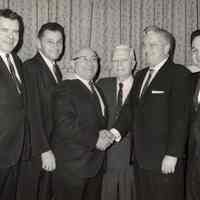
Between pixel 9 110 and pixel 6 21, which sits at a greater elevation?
pixel 6 21

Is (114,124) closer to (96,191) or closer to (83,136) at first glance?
(83,136)

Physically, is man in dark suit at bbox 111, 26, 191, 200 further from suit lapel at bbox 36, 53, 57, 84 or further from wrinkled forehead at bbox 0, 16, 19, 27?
wrinkled forehead at bbox 0, 16, 19, 27

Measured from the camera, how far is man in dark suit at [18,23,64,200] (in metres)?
2.58

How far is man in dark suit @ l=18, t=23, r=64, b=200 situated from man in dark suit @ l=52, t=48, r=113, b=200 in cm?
9

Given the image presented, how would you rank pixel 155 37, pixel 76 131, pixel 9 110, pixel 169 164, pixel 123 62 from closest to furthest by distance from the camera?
pixel 9 110 < pixel 169 164 < pixel 76 131 < pixel 155 37 < pixel 123 62

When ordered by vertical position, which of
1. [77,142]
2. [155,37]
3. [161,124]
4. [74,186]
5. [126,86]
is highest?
[155,37]

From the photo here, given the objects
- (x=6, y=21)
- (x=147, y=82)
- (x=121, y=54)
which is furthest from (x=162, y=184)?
(x=6, y=21)

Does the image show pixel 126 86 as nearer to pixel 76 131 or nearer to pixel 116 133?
pixel 116 133

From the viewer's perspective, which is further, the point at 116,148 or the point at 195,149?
the point at 116,148

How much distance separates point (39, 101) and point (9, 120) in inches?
13.1

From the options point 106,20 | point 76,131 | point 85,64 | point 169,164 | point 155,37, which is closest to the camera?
point 169,164

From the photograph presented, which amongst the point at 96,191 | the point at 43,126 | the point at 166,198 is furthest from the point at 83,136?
the point at 166,198

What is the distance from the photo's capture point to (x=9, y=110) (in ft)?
7.76

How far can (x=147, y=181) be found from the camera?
104 inches
